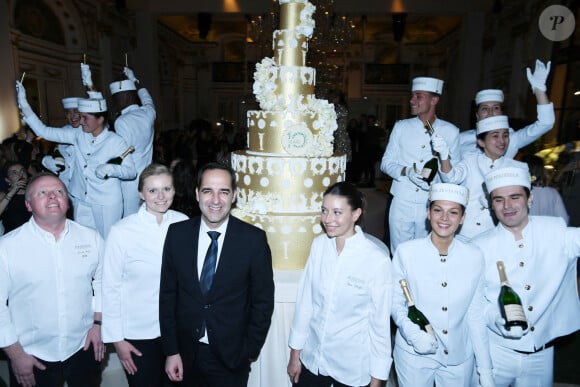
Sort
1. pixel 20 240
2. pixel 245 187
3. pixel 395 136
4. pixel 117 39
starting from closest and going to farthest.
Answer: pixel 20 240 → pixel 245 187 → pixel 395 136 → pixel 117 39

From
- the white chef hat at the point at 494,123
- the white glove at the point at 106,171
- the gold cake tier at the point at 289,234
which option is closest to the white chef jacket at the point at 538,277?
the white chef hat at the point at 494,123

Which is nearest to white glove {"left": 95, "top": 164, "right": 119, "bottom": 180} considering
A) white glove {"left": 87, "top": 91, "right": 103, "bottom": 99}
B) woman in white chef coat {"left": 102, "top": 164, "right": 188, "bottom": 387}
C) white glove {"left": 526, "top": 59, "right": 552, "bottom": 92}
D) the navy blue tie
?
white glove {"left": 87, "top": 91, "right": 103, "bottom": 99}

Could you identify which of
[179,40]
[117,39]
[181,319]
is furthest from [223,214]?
[179,40]

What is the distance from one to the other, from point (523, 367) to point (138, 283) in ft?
7.16

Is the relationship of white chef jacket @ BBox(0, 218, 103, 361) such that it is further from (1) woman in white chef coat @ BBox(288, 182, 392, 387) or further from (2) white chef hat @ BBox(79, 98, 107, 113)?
(2) white chef hat @ BBox(79, 98, 107, 113)

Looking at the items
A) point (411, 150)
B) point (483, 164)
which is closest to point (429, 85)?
point (411, 150)

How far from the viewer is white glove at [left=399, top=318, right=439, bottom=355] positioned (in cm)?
195

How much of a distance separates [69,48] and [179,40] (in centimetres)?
865

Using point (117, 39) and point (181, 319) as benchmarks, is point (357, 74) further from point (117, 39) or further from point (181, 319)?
point (181, 319)

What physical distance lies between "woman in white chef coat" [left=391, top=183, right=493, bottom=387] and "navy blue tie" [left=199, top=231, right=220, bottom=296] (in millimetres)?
1001

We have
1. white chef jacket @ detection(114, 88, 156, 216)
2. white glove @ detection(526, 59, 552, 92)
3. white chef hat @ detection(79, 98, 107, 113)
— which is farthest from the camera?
white chef jacket @ detection(114, 88, 156, 216)

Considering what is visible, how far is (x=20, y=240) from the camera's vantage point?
6.72 feet

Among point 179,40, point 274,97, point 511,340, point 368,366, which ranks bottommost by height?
point 368,366

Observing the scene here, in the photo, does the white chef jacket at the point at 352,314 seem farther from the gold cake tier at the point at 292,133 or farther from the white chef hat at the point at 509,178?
the gold cake tier at the point at 292,133
